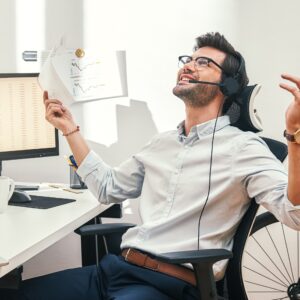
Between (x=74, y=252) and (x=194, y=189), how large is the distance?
1.22 meters

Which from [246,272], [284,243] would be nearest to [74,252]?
[246,272]

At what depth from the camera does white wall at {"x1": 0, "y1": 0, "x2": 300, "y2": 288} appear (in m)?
2.00

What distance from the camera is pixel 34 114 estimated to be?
1.92 m

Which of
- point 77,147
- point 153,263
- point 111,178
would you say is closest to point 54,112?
point 77,147

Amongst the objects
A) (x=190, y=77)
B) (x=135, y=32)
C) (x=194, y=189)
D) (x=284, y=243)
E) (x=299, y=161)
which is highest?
(x=135, y=32)

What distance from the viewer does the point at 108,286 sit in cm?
134

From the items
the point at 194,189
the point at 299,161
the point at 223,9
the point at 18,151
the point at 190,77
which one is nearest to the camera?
the point at 299,161

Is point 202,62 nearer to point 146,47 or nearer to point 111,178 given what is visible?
point 111,178

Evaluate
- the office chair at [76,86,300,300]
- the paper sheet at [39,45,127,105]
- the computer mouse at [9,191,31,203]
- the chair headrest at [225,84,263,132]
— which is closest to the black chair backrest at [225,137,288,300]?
the office chair at [76,86,300,300]

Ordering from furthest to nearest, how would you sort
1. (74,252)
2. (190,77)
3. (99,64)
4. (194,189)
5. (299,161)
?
(74,252)
(99,64)
(190,77)
(194,189)
(299,161)

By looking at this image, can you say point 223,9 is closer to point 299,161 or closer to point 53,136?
point 53,136

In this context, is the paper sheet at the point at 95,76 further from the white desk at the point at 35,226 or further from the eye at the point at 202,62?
the eye at the point at 202,62

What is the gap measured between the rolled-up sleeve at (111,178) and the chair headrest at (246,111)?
39cm

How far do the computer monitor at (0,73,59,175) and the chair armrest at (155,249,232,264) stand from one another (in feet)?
3.48
